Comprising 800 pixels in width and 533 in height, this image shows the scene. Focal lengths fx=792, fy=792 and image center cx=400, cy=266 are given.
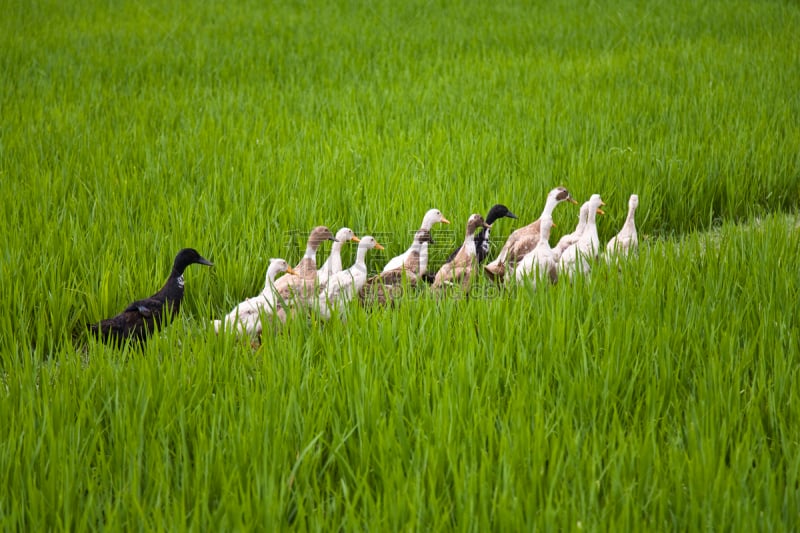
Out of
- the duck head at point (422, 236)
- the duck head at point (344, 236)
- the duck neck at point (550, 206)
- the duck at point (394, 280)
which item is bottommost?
the duck at point (394, 280)

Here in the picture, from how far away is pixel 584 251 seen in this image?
3852 millimetres

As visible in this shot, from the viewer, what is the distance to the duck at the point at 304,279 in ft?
11.4

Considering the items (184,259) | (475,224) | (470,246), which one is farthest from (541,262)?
(184,259)

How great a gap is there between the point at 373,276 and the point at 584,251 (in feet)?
3.52

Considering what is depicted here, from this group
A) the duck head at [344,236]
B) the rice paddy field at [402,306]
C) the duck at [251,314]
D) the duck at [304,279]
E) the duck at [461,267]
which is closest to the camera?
the rice paddy field at [402,306]

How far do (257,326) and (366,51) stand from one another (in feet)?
22.4

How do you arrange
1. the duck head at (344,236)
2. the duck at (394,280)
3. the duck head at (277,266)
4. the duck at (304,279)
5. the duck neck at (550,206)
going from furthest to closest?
1. the duck neck at (550,206)
2. the duck head at (344,236)
3. the duck at (394,280)
4. the duck head at (277,266)
5. the duck at (304,279)

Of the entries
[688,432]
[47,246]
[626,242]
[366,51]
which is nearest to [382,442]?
[688,432]

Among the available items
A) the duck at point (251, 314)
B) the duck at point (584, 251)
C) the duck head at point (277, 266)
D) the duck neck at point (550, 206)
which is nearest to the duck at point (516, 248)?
the duck neck at point (550, 206)

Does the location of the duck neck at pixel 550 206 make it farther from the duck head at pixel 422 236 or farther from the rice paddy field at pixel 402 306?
the duck head at pixel 422 236

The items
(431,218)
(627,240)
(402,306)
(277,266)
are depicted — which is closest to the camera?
(402,306)

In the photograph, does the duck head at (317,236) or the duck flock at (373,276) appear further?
the duck head at (317,236)

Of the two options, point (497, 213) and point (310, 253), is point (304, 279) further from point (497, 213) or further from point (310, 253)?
point (497, 213)

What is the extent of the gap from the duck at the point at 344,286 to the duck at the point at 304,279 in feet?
0.27
